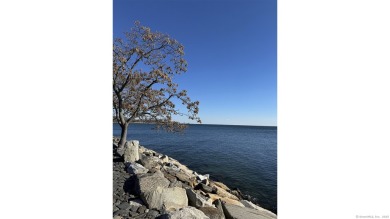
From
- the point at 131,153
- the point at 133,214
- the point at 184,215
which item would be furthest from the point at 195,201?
the point at 131,153

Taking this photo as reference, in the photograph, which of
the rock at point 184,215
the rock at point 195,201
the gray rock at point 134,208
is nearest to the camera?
the rock at point 184,215

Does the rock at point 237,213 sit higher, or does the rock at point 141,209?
the rock at point 141,209

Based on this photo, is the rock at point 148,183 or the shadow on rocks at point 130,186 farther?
the shadow on rocks at point 130,186

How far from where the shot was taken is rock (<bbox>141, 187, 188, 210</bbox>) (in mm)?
2604

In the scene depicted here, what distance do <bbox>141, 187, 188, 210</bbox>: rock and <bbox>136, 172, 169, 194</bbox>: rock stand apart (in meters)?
0.09

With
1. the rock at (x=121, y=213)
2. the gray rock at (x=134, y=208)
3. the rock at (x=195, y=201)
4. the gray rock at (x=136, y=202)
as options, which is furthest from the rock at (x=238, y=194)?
the rock at (x=121, y=213)

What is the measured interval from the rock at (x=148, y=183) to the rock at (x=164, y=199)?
91mm

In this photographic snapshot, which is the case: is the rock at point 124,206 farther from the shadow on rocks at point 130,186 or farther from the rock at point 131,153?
the rock at point 131,153

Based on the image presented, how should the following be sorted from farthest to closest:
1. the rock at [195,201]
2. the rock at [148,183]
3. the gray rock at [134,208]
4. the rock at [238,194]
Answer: the rock at [238,194] → the rock at [195,201] → the rock at [148,183] → the gray rock at [134,208]

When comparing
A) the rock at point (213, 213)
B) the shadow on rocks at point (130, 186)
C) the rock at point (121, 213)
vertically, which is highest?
the shadow on rocks at point (130, 186)

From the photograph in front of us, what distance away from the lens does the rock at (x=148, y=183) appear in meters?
2.81
